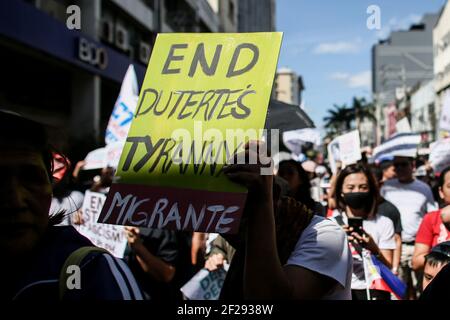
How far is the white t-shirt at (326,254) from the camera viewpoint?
78.4 inches

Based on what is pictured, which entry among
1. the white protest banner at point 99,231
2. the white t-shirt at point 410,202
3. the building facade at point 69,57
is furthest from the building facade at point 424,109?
the white protest banner at point 99,231

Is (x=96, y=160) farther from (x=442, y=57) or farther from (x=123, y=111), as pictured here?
(x=442, y=57)

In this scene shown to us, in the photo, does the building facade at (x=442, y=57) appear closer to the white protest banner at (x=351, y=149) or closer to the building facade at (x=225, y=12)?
the building facade at (x=225, y=12)

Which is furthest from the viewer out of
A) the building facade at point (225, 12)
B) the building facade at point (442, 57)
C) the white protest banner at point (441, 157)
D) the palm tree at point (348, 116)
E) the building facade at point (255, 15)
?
the palm tree at point (348, 116)

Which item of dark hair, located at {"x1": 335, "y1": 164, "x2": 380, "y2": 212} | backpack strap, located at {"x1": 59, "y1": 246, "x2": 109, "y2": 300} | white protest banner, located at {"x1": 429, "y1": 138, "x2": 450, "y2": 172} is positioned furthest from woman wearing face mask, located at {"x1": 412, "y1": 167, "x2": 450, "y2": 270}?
backpack strap, located at {"x1": 59, "y1": 246, "x2": 109, "y2": 300}

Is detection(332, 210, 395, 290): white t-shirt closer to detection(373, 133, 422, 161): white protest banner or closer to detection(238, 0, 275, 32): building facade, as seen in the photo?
detection(373, 133, 422, 161): white protest banner

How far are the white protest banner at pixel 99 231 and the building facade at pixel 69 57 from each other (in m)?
8.90

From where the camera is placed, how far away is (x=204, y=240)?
4621 mm

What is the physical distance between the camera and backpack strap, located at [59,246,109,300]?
147 cm

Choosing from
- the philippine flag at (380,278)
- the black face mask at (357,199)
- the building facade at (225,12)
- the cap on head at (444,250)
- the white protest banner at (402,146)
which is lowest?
the philippine flag at (380,278)

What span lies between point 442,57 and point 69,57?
34189mm

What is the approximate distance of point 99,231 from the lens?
4.51 meters

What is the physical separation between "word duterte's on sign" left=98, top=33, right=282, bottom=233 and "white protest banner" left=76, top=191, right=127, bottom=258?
246cm
